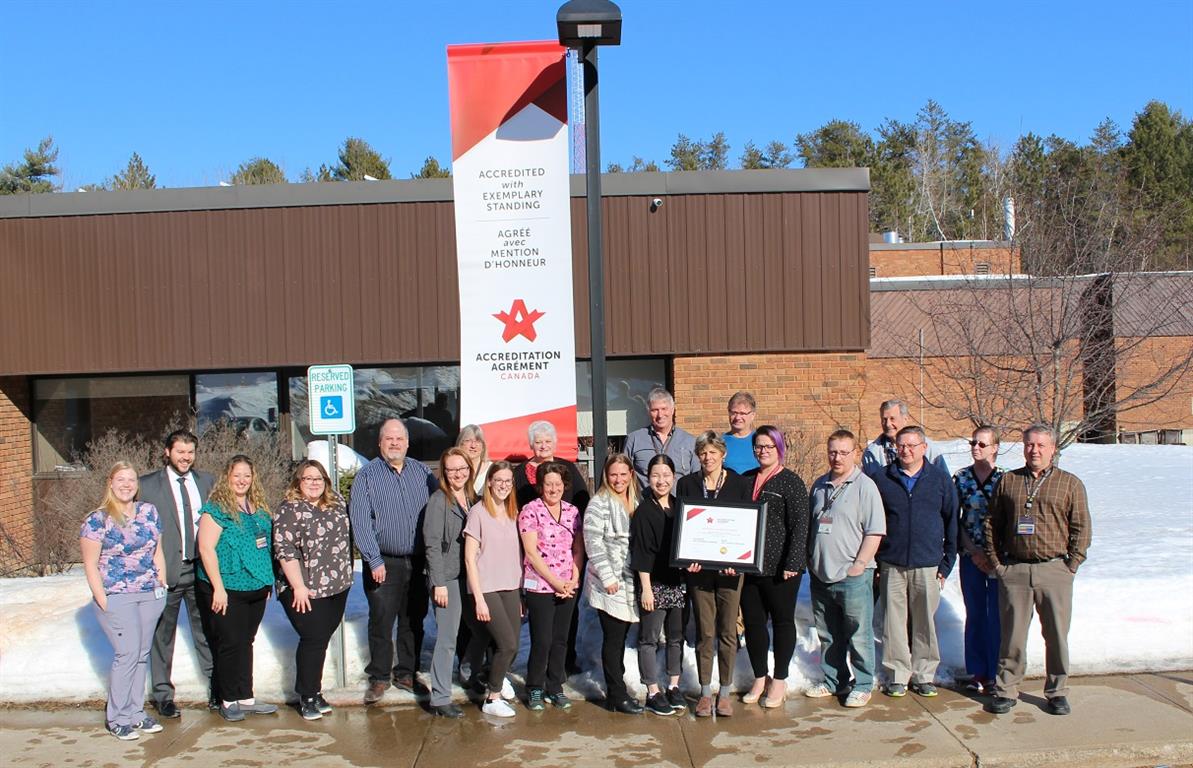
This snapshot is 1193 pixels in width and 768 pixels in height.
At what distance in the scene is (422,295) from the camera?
47.6ft

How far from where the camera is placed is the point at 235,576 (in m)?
6.42

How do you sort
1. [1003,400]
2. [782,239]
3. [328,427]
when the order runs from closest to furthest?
[328,427], [1003,400], [782,239]

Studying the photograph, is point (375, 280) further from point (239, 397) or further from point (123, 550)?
point (123, 550)

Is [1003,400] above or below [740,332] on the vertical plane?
below

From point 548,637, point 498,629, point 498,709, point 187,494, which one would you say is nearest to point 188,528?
point 187,494

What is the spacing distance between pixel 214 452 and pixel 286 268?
284cm

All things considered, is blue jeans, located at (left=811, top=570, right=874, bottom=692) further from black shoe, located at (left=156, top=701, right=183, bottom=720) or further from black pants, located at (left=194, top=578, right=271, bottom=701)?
black shoe, located at (left=156, top=701, right=183, bottom=720)

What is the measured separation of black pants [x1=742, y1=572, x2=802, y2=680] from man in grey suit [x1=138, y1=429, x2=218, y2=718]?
3533mm

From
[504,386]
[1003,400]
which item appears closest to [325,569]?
[504,386]

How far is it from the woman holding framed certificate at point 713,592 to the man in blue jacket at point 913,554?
3.33 feet

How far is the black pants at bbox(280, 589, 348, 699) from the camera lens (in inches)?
257

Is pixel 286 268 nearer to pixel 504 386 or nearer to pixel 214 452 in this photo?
pixel 214 452

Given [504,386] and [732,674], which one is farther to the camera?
[504,386]

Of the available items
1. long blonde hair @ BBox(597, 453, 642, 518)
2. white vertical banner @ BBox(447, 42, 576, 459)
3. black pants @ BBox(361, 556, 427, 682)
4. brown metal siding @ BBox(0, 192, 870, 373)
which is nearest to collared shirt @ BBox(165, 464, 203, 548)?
black pants @ BBox(361, 556, 427, 682)
